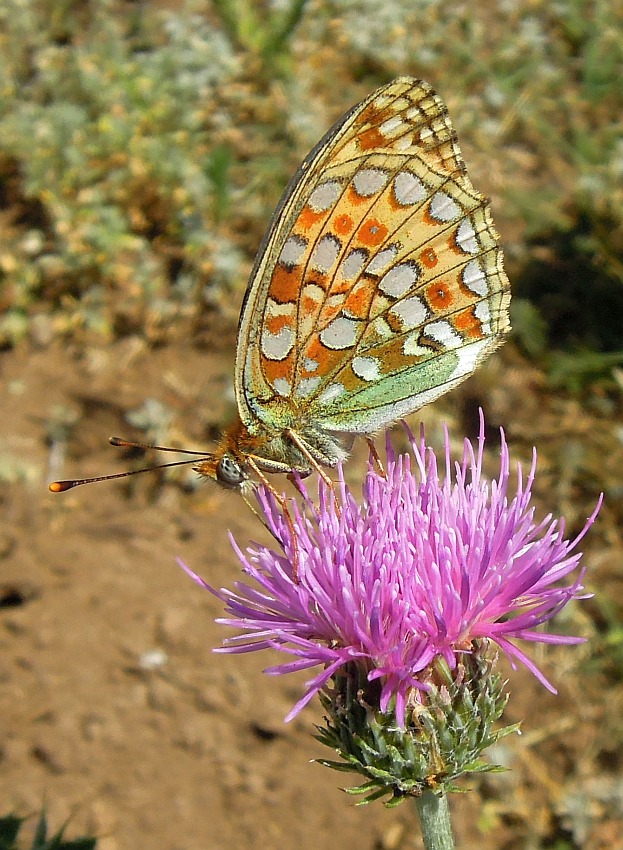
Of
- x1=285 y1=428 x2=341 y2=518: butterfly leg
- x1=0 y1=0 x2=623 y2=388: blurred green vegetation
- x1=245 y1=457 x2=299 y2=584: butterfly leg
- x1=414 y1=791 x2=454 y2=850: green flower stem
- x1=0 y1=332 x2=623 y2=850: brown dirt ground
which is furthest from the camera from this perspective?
x1=0 y1=0 x2=623 y2=388: blurred green vegetation

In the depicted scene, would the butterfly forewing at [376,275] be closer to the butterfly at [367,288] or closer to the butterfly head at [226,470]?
the butterfly at [367,288]

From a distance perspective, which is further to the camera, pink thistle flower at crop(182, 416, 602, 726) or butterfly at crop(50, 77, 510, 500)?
butterfly at crop(50, 77, 510, 500)

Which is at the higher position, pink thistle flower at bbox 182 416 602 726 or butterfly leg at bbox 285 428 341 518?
butterfly leg at bbox 285 428 341 518

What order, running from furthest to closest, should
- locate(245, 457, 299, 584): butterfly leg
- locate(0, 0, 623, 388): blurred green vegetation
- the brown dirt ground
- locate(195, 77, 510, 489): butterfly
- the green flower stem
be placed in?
locate(0, 0, 623, 388): blurred green vegetation, the brown dirt ground, locate(195, 77, 510, 489): butterfly, locate(245, 457, 299, 584): butterfly leg, the green flower stem

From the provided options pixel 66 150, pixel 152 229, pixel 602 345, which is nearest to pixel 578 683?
pixel 602 345

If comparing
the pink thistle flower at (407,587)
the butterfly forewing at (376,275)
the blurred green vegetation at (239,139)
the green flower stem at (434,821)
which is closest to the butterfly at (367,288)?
the butterfly forewing at (376,275)

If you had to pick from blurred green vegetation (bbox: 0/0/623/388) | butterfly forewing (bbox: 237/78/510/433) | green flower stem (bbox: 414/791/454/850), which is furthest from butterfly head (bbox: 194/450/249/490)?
blurred green vegetation (bbox: 0/0/623/388)

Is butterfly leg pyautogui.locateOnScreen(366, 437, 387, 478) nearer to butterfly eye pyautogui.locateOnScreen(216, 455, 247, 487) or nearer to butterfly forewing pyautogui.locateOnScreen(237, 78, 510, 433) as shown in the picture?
butterfly forewing pyautogui.locateOnScreen(237, 78, 510, 433)
